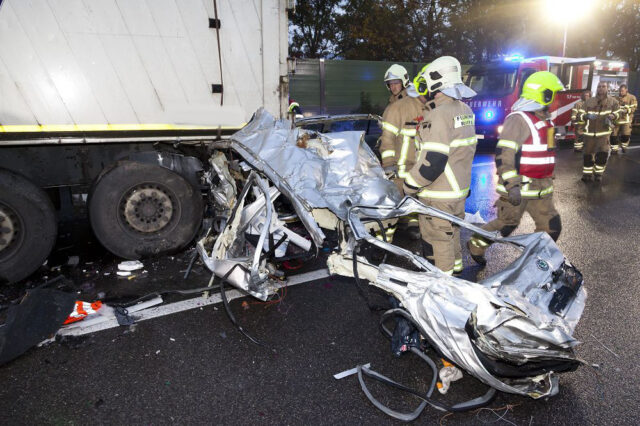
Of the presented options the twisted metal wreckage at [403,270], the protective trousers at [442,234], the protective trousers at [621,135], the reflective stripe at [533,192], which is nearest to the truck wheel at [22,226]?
the twisted metal wreckage at [403,270]

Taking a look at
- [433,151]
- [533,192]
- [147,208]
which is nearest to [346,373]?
[433,151]

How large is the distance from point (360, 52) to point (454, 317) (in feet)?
77.7

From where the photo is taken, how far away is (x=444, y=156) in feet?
10.7

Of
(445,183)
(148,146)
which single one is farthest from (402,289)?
(148,146)

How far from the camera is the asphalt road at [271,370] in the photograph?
2383mm

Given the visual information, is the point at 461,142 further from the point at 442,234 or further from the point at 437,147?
the point at 442,234

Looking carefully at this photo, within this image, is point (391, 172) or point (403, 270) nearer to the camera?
point (403, 270)

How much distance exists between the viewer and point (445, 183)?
137 inches

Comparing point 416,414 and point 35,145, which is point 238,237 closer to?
point 416,414

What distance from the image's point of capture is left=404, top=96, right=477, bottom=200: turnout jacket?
10.7ft

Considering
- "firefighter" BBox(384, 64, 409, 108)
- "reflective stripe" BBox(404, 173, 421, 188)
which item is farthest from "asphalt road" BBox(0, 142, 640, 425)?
"firefighter" BBox(384, 64, 409, 108)

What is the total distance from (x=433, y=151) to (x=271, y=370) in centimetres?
198

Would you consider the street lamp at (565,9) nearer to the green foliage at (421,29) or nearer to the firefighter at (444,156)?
the green foliage at (421,29)

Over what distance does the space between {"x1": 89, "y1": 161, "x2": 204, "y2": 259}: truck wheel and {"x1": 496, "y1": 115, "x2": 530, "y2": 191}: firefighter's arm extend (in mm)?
3143
